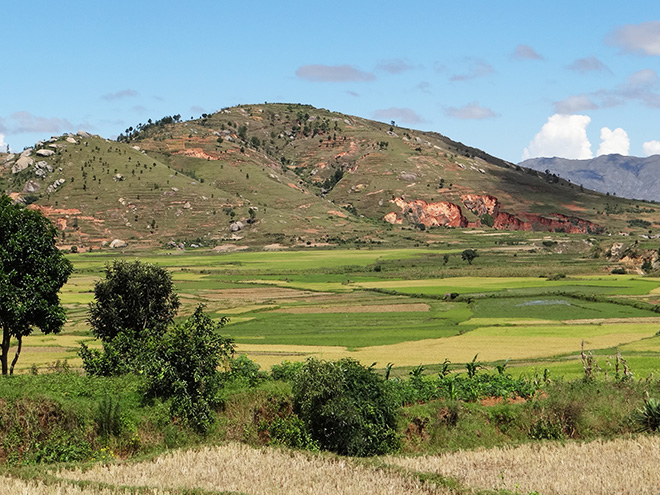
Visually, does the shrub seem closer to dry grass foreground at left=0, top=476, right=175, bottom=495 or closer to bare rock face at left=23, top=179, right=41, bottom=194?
dry grass foreground at left=0, top=476, right=175, bottom=495

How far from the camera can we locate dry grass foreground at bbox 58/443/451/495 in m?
17.5

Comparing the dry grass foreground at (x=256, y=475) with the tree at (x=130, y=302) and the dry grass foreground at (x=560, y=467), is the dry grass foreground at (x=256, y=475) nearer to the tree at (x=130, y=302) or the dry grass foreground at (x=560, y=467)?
the dry grass foreground at (x=560, y=467)

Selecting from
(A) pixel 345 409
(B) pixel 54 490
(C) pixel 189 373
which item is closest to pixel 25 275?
(C) pixel 189 373

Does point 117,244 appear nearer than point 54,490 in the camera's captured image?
No

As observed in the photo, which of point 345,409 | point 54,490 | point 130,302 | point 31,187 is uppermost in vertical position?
point 31,187

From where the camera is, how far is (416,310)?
68625 millimetres

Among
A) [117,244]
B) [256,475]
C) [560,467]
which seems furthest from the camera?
[117,244]

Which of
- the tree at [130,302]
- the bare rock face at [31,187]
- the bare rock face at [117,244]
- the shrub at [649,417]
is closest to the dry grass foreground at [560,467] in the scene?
the shrub at [649,417]

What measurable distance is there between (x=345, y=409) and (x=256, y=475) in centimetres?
446

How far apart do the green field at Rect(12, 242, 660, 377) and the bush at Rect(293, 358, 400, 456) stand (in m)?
14.7

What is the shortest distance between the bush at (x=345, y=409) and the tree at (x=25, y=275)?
16816 mm

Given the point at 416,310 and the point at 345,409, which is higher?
the point at 345,409

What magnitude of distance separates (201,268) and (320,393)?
101150 mm

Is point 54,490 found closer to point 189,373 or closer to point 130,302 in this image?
point 189,373
